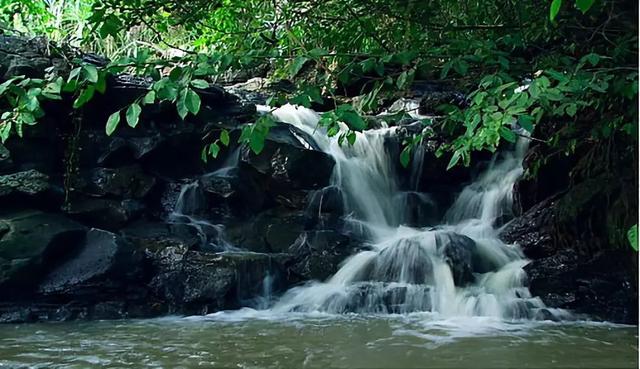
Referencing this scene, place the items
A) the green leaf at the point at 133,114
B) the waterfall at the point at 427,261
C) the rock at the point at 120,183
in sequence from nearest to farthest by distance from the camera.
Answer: the green leaf at the point at 133,114
the waterfall at the point at 427,261
the rock at the point at 120,183

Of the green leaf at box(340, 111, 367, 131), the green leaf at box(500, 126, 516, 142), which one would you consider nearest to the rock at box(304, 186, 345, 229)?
the green leaf at box(340, 111, 367, 131)

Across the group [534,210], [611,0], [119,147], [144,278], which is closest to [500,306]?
[534,210]

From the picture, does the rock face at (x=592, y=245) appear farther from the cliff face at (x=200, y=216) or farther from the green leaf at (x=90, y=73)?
the green leaf at (x=90, y=73)

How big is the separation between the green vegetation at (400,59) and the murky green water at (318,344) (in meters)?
1.20

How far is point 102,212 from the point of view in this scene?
24.9ft

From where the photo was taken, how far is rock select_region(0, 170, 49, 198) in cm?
672

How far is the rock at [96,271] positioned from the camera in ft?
19.9

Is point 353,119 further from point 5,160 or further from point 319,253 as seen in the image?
point 5,160

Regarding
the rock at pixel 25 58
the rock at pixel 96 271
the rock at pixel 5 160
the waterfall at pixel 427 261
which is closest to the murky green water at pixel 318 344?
the waterfall at pixel 427 261

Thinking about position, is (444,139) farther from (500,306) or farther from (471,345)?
(471,345)

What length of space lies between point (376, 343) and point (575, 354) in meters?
1.23

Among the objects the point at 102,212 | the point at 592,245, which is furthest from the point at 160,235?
the point at 592,245

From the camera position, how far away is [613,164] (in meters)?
5.33

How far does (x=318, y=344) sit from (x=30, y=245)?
3540mm
